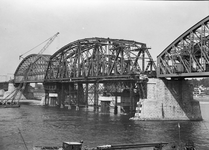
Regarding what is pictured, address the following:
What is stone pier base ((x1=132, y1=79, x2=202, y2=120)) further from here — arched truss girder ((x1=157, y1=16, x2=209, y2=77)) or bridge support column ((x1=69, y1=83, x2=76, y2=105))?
bridge support column ((x1=69, y1=83, x2=76, y2=105))

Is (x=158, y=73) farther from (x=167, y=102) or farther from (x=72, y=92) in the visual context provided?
→ (x=72, y=92)

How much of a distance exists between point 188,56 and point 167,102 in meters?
14.6

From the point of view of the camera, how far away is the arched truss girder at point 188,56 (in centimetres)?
7406

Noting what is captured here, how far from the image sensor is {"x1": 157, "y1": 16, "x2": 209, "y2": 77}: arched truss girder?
243 feet

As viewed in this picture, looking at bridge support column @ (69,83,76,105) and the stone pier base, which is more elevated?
bridge support column @ (69,83,76,105)

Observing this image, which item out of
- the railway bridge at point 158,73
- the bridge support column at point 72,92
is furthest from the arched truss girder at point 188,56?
the bridge support column at point 72,92

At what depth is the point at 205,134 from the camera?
64312mm

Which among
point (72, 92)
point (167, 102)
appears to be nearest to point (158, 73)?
point (167, 102)

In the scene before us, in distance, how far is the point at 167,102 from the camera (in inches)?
3465

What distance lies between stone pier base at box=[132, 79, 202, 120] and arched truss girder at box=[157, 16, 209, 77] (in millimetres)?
4024

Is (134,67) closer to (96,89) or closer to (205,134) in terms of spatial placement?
(96,89)

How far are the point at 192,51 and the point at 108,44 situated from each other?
44234 mm

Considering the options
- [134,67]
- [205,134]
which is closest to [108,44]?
[134,67]

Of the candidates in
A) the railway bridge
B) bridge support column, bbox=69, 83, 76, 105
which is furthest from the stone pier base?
bridge support column, bbox=69, 83, 76, 105
